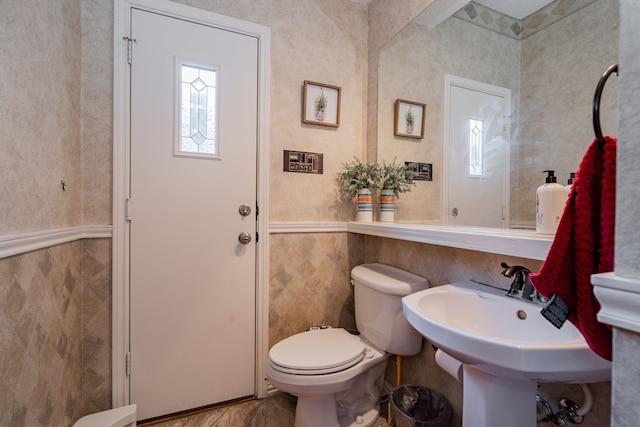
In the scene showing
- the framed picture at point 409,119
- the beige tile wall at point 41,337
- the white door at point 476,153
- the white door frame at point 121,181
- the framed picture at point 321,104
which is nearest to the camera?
the beige tile wall at point 41,337

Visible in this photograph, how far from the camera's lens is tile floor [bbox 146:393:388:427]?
1494 millimetres

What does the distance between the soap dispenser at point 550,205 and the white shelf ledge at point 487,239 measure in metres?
0.04

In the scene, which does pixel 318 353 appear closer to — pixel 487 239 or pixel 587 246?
pixel 487 239

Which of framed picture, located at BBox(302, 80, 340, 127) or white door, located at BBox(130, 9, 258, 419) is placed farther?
framed picture, located at BBox(302, 80, 340, 127)

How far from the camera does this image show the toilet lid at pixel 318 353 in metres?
1.25

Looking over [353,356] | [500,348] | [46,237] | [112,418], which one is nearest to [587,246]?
[500,348]

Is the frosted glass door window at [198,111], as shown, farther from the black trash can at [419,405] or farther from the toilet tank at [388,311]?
the black trash can at [419,405]

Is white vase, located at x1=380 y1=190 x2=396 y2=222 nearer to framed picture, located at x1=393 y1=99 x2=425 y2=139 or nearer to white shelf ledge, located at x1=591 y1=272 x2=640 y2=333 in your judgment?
framed picture, located at x1=393 y1=99 x2=425 y2=139

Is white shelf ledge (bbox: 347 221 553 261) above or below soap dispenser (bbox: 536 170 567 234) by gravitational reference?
below

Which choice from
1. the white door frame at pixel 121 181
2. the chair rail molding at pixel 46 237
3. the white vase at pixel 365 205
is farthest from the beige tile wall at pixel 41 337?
the white vase at pixel 365 205

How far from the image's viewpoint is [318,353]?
1347 mm

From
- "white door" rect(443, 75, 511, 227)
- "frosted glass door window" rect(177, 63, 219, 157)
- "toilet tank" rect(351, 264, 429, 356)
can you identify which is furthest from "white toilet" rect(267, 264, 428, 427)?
"frosted glass door window" rect(177, 63, 219, 157)

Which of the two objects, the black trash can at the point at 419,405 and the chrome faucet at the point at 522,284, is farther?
the black trash can at the point at 419,405

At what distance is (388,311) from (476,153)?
84cm
